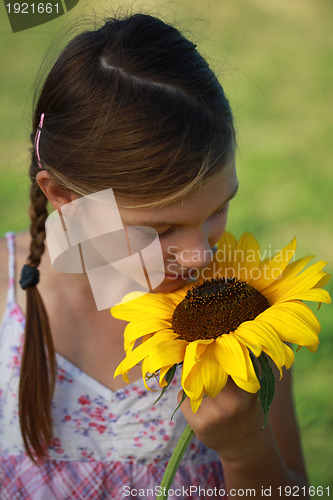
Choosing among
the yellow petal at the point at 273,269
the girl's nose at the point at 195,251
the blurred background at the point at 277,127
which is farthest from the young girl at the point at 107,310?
the blurred background at the point at 277,127

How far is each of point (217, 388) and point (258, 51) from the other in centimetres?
416

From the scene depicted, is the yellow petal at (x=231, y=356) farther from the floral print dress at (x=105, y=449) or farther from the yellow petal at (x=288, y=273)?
the floral print dress at (x=105, y=449)

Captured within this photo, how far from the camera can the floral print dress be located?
1451 mm

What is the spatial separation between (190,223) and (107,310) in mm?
586

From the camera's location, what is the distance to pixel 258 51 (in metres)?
4.52

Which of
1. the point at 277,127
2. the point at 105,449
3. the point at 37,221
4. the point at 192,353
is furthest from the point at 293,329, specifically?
the point at 277,127

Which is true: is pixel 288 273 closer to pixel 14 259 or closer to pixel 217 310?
pixel 217 310

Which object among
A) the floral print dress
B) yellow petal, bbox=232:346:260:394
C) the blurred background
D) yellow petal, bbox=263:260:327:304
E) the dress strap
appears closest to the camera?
yellow petal, bbox=232:346:260:394

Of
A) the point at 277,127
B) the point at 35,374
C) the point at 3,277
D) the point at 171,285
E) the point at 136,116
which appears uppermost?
the point at 136,116

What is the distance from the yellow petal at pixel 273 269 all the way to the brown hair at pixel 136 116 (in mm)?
187

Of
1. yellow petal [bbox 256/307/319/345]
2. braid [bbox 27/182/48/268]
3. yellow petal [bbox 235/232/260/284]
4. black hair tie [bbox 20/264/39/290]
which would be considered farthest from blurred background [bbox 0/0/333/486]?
yellow petal [bbox 256/307/319/345]

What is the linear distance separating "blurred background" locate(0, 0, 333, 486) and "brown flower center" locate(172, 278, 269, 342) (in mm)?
589

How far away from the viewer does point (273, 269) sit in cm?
98

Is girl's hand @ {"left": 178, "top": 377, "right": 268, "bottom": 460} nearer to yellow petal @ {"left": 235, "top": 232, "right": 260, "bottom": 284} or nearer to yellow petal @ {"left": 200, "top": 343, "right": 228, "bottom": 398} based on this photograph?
yellow petal @ {"left": 200, "top": 343, "right": 228, "bottom": 398}
